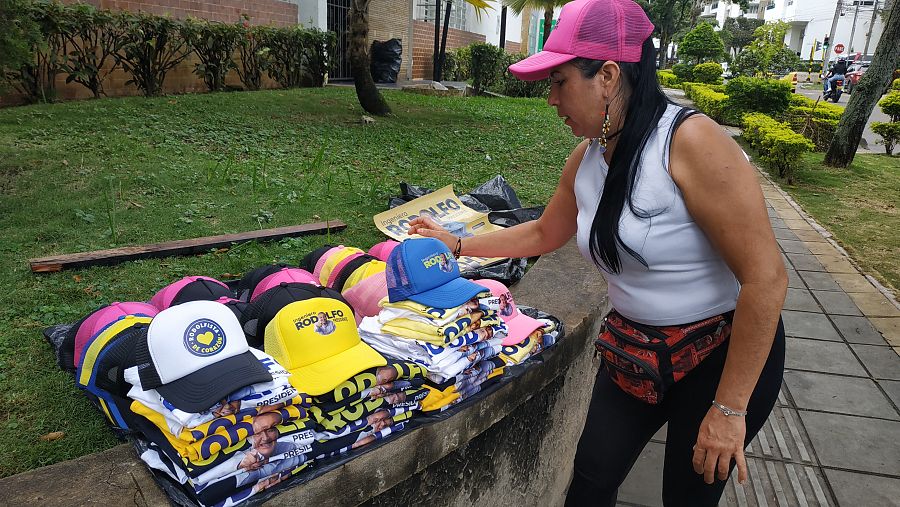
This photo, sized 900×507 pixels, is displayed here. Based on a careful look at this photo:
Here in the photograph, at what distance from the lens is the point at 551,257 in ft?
11.6

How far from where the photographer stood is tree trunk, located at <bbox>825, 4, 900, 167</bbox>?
9.58 metres

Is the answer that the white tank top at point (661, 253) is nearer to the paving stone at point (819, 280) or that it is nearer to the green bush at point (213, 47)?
the paving stone at point (819, 280)

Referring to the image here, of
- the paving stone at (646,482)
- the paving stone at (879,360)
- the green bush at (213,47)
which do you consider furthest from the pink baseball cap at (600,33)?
the green bush at (213,47)

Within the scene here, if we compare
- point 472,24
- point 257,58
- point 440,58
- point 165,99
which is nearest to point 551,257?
point 165,99

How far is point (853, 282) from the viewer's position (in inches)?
217

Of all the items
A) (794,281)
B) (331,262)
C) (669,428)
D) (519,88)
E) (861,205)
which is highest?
(519,88)

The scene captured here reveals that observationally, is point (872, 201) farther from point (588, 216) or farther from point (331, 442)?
point (331, 442)

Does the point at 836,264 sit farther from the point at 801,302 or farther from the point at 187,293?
the point at 187,293

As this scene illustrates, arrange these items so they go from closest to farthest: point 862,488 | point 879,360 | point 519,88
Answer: point 862,488 → point 879,360 → point 519,88

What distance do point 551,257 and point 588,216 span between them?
177 cm

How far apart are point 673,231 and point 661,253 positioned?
67 mm

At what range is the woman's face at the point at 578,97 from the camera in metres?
1.60

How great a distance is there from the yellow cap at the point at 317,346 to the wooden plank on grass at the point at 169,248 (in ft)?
6.46

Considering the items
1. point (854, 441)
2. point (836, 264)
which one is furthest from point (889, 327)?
point (854, 441)
